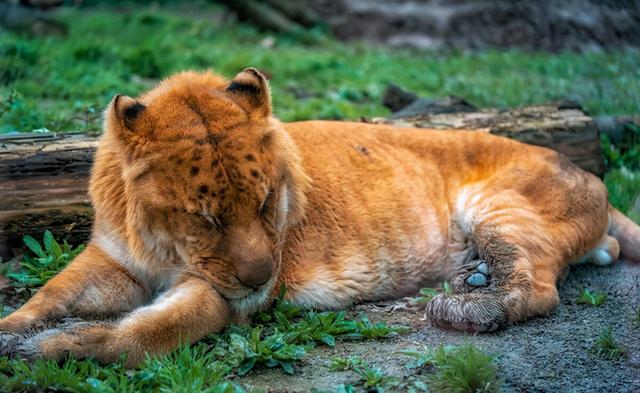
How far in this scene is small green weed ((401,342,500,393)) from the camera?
332cm

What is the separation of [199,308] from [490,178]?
7.40 feet

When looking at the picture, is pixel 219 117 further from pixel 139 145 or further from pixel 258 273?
pixel 258 273

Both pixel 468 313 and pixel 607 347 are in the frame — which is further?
pixel 468 313

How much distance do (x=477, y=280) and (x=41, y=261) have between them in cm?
247

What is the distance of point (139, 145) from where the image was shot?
3.72 metres

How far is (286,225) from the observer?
14.2 ft

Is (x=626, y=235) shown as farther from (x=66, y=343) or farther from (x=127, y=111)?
(x=66, y=343)

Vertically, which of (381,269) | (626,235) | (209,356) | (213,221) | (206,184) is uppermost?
(206,184)

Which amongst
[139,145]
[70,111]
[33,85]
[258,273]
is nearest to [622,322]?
[258,273]

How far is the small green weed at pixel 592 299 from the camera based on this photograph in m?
4.56

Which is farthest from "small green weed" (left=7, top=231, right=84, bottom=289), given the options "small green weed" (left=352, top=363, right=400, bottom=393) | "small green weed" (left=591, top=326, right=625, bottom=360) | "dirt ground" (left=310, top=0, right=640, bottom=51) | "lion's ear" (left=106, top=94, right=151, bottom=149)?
"dirt ground" (left=310, top=0, right=640, bottom=51)

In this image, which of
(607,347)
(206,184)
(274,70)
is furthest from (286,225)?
(274,70)

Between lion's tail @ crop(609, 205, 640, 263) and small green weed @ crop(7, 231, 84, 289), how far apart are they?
343 centimetres

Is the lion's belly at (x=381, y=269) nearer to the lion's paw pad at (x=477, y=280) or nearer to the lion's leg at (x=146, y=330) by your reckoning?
the lion's paw pad at (x=477, y=280)
